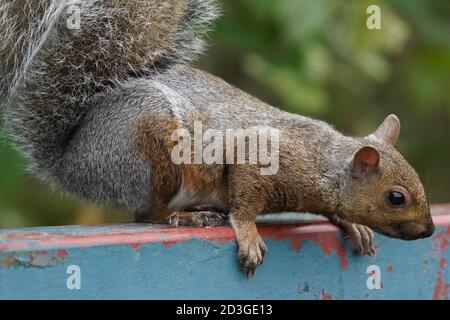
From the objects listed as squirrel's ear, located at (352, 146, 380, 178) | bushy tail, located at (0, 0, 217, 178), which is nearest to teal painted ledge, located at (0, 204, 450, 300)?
squirrel's ear, located at (352, 146, 380, 178)

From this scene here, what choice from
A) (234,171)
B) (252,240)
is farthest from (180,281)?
(234,171)

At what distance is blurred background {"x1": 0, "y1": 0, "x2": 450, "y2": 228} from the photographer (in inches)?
122

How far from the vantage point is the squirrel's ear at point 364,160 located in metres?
2.30

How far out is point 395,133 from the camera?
2.51m

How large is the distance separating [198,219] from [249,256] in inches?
8.7

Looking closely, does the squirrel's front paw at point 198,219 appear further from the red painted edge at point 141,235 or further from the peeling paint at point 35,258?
the peeling paint at point 35,258

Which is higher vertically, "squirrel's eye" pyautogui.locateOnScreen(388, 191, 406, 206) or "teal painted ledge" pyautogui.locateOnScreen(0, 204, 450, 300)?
"squirrel's eye" pyautogui.locateOnScreen(388, 191, 406, 206)

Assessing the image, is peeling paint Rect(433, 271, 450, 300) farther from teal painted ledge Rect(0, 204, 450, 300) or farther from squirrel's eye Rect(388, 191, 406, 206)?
squirrel's eye Rect(388, 191, 406, 206)

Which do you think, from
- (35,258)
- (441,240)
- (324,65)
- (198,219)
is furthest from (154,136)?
(324,65)

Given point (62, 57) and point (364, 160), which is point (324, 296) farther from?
point (62, 57)

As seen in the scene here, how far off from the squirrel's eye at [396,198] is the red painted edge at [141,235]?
11cm

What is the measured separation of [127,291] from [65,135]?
2.52ft

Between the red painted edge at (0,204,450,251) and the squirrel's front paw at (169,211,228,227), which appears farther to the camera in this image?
the squirrel's front paw at (169,211,228,227)

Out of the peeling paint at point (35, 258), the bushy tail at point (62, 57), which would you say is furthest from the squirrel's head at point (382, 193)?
the peeling paint at point (35, 258)
